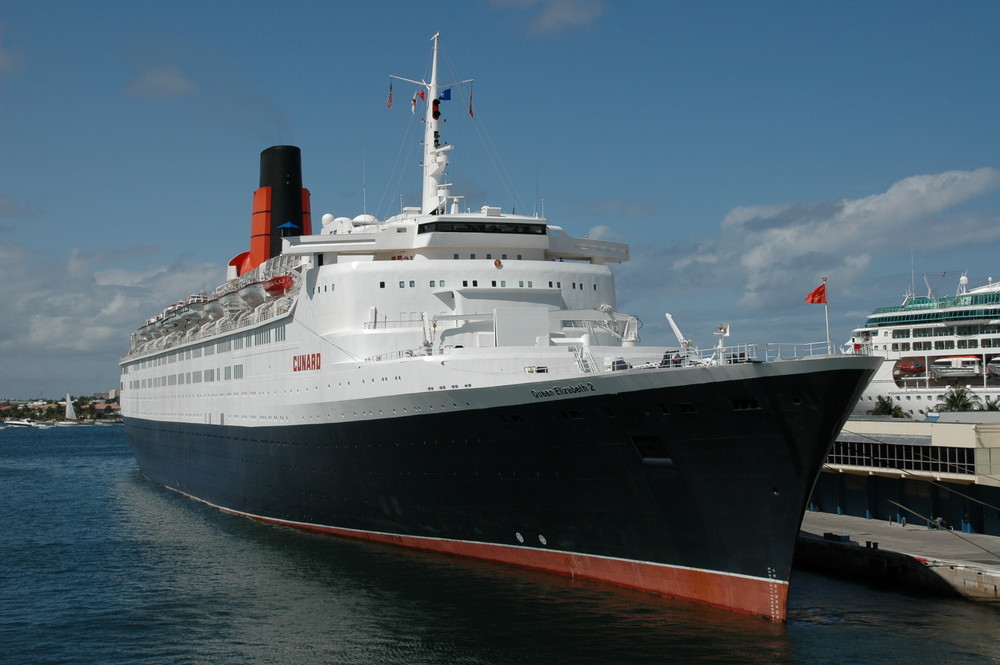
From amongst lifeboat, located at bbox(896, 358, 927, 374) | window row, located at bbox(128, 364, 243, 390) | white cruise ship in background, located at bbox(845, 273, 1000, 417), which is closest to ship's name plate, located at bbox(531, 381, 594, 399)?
window row, located at bbox(128, 364, 243, 390)

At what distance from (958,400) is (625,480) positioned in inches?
1341

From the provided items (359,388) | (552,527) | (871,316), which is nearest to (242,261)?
(359,388)

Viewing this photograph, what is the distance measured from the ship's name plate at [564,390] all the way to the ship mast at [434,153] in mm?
10082

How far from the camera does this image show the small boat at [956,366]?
5347 cm

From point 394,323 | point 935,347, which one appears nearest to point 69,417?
point 935,347

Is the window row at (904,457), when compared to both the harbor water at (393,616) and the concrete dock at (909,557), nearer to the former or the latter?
the concrete dock at (909,557)

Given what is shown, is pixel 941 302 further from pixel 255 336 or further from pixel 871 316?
pixel 255 336

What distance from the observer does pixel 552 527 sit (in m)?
19.6

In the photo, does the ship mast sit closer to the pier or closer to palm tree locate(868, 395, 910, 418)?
the pier

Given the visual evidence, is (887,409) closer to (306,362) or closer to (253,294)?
(253,294)

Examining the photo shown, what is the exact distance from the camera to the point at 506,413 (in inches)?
758

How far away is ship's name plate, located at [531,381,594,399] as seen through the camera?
17.8 meters

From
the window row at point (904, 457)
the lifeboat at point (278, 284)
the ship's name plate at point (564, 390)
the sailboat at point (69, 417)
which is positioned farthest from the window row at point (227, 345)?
the sailboat at point (69, 417)

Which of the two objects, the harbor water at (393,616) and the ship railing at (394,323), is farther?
the ship railing at (394,323)
